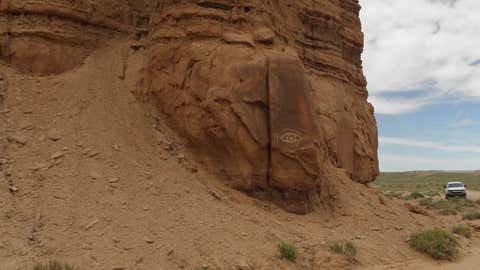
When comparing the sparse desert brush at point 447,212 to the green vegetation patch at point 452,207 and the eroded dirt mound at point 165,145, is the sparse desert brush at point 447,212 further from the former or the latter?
the eroded dirt mound at point 165,145

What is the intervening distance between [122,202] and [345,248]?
15.4 feet

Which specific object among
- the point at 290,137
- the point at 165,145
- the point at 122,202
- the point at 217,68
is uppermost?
the point at 217,68

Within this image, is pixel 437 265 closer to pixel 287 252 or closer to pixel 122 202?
pixel 287 252

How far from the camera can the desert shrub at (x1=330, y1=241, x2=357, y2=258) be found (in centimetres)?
886

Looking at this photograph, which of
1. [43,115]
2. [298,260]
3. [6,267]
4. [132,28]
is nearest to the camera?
[6,267]

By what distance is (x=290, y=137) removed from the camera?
32.6 feet

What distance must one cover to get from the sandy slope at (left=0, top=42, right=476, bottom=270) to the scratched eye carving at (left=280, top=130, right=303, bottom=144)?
5.10 feet

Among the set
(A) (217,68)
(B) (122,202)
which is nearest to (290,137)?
(A) (217,68)

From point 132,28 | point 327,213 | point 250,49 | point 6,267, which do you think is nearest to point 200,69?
point 250,49

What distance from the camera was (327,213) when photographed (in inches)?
434

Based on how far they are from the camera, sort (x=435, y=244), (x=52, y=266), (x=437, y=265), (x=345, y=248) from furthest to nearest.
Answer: (x=435, y=244) → (x=437, y=265) → (x=345, y=248) → (x=52, y=266)

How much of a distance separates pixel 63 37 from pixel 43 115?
8.69 ft

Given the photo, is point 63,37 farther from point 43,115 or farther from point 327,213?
point 327,213

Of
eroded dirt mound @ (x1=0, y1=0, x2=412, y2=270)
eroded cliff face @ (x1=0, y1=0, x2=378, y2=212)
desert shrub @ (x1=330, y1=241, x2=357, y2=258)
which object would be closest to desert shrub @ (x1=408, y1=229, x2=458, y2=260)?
eroded dirt mound @ (x1=0, y1=0, x2=412, y2=270)
